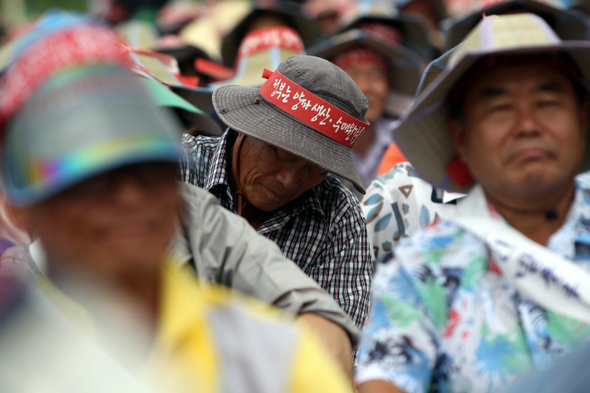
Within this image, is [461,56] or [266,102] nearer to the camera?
[461,56]

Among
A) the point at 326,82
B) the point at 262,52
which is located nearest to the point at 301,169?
the point at 326,82

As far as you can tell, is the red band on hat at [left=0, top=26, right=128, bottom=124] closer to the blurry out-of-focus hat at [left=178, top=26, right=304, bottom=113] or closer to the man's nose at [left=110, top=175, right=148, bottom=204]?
the man's nose at [left=110, top=175, right=148, bottom=204]

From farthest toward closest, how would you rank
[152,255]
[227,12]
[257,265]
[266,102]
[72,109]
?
[227,12]
[266,102]
[257,265]
[152,255]
[72,109]

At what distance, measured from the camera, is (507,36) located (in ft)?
5.46

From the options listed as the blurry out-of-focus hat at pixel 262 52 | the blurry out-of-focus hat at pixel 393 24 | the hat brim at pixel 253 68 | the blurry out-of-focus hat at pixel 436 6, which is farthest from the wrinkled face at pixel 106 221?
the blurry out-of-focus hat at pixel 436 6

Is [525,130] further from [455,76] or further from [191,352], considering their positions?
[191,352]

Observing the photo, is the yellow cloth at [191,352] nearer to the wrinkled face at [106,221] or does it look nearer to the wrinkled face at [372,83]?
the wrinkled face at [106,221]

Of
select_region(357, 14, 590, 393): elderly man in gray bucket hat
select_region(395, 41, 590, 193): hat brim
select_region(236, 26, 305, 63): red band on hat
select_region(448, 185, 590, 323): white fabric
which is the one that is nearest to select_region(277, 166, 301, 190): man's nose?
select_region(395, 41, 590, 193): hat brim

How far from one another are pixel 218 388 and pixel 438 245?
71 centimetres

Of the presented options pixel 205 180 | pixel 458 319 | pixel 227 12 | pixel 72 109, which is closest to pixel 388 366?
pixel 458 319

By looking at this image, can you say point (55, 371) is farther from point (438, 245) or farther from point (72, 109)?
point (438, 245)

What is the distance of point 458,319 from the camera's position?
1.52 meters

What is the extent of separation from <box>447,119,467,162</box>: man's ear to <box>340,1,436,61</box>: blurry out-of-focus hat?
3480 mm

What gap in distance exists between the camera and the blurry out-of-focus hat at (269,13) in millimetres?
5391
